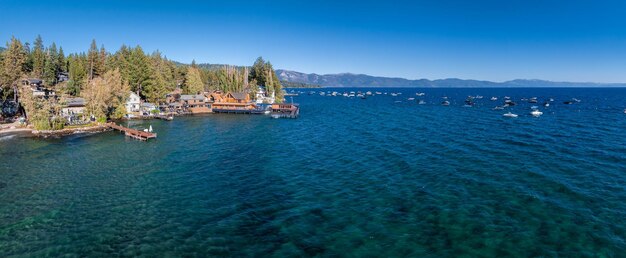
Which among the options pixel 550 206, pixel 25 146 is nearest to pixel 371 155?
pixel 550 206

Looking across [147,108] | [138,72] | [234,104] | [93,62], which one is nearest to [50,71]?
[93,62]

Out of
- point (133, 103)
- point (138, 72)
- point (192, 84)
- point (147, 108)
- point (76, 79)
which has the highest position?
→ point (138, 72)

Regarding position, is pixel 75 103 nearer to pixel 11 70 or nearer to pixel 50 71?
pixel 11 70

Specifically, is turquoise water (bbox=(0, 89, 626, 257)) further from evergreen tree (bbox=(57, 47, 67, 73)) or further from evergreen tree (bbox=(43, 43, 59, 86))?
evergreen tree (bbox=(57, 47, 67, 73))

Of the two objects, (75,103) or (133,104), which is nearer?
(75,103)

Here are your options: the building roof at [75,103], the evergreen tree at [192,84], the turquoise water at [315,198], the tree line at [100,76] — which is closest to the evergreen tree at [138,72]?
the tree line at [100,76]

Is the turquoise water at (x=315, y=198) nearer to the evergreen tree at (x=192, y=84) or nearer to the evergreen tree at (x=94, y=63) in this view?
the evergreen tree at (x=94, y=63)
